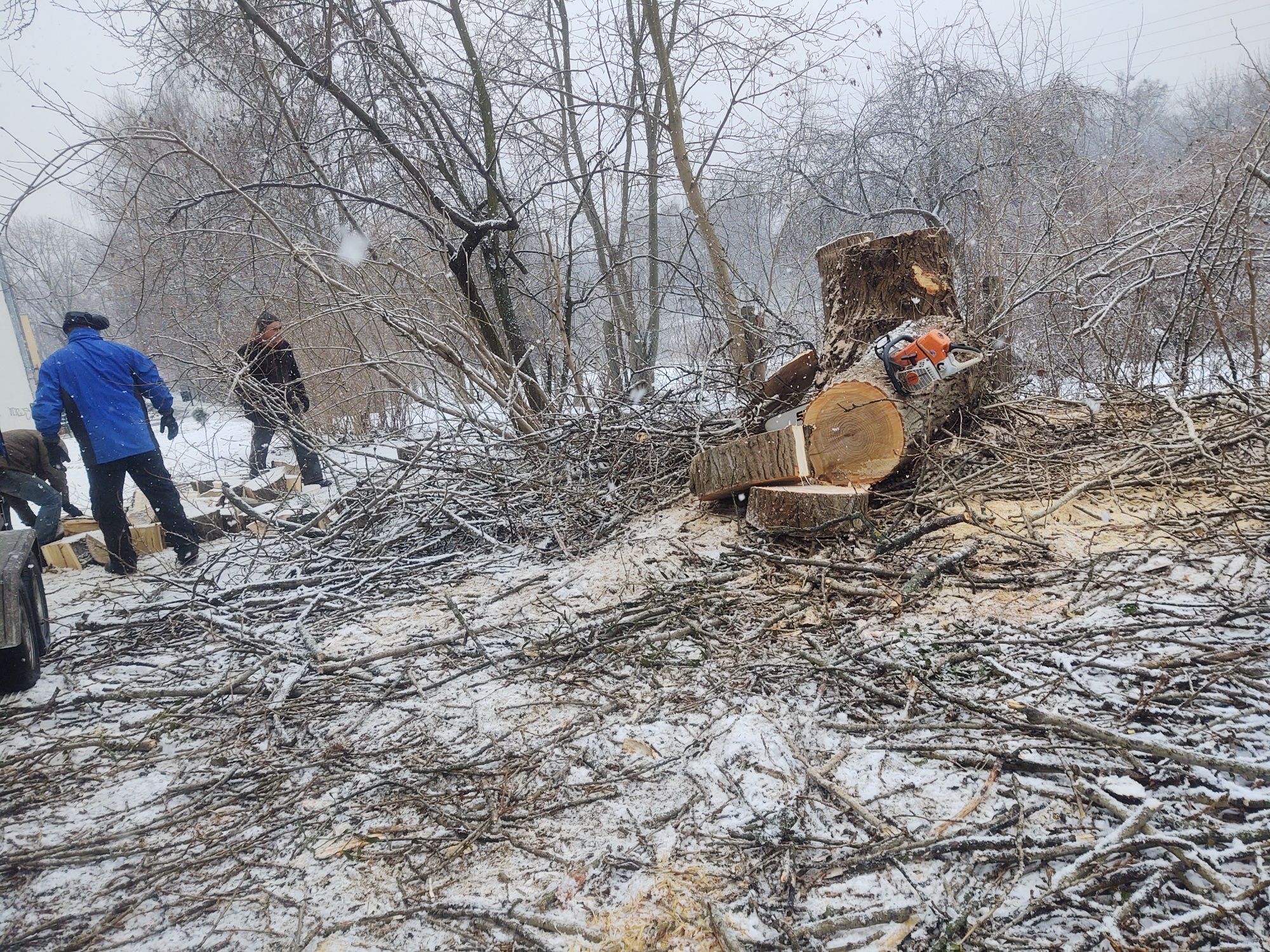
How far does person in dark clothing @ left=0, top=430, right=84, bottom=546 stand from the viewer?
221 inches

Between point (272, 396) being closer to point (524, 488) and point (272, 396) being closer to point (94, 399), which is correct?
point (94, 399)

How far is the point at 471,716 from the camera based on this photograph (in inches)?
106

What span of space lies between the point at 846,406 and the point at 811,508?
2.19 ft

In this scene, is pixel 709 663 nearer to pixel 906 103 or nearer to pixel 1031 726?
pixel 1031 726

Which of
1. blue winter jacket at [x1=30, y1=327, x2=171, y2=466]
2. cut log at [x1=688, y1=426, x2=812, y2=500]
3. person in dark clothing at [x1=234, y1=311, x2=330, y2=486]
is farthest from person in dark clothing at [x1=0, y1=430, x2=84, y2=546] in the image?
cut log at [x1=688, y1=426, x2=812, y2=500]

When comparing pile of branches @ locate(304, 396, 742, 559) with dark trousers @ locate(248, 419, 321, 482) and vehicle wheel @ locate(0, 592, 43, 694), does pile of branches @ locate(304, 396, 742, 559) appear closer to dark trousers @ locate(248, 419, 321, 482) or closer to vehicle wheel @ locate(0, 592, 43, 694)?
dark trousers @ locate(248, 419, 321, 482)

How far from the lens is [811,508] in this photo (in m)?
3.68

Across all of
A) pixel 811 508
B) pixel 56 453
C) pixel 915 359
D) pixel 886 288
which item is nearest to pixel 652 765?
pixel 811 508

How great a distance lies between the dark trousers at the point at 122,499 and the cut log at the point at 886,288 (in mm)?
5000

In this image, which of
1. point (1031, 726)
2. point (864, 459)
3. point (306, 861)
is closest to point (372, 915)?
point (306, 861)

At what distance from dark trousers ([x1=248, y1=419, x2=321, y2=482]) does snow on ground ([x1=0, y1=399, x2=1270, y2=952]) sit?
2.70 m

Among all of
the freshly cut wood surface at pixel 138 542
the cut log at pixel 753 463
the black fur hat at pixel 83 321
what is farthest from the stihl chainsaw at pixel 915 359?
the freshly cut wood surface at pixel 138 542

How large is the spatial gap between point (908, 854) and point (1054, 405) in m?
3.95

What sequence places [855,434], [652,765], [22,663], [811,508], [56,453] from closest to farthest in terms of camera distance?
[652,765]
[22,663]
[811,508]
[855,434]
[56,453]
